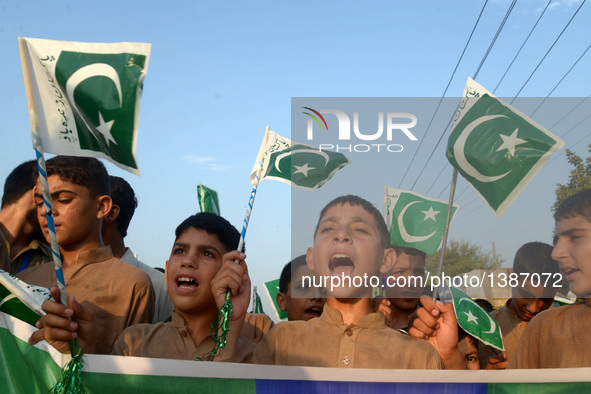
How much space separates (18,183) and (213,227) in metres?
1.58

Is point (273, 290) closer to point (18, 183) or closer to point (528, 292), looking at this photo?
point (528, 292)

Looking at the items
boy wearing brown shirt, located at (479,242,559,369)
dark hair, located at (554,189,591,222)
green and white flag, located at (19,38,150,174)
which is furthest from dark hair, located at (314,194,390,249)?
boy wearing brown shirt, located at (479,242,559,369)

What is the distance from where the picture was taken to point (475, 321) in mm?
2734

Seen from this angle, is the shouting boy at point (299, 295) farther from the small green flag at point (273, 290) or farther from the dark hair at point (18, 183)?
the dark hair at point (18, 183)

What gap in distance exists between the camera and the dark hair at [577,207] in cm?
264

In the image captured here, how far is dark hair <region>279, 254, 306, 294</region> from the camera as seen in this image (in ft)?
14.9

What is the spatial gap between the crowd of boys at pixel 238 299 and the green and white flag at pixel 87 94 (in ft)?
2.13

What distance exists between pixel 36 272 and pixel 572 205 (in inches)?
116

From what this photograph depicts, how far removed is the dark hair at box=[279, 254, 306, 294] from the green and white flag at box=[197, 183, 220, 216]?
796 millimetres

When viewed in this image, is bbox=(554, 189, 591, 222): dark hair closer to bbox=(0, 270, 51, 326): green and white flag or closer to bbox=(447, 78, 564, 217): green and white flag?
bbox=(447, 78, 564, 217): green and white flag

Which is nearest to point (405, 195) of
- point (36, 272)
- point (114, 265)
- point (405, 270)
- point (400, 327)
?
point (405, 270)

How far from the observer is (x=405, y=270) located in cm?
458

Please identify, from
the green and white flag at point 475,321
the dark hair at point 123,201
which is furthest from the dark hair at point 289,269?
the green and white flag at point 475,321

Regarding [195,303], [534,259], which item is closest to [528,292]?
[534,259]
